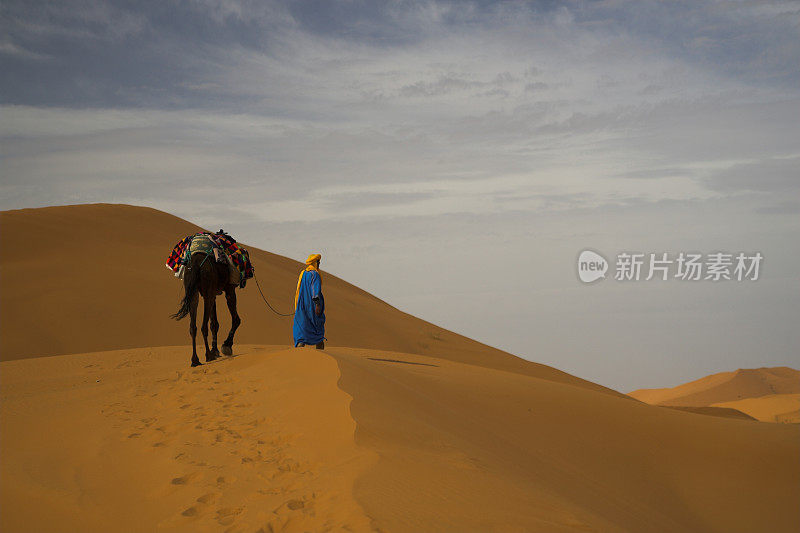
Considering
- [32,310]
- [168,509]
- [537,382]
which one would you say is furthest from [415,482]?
[32,310]

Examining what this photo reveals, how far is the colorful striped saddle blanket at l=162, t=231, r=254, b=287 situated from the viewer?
1241cm

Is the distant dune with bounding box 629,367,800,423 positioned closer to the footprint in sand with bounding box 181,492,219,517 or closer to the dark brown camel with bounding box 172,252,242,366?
the dark brown camel with bounding box 172,252,242,366

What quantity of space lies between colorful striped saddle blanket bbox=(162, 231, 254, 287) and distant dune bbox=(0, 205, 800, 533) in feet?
6.43

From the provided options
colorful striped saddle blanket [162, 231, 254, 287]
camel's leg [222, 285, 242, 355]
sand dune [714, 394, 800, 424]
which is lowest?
sand dune [714, 394, 800, 424]

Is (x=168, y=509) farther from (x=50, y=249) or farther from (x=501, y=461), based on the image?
(x=50, y=249)

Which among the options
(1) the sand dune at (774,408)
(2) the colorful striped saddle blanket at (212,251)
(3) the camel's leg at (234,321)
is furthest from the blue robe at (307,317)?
(1) the sand dune at (774,408)

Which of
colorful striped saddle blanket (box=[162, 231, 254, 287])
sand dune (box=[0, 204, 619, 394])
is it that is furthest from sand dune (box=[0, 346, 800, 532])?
sand dune (box=[0, 204, 619, 394])

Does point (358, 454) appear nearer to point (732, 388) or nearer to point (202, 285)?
point (202, 285)

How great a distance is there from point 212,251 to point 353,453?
7.14 m

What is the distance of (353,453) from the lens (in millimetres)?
6422

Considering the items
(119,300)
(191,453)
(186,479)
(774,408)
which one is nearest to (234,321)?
(191,453)

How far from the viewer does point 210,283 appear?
1234 centimetres

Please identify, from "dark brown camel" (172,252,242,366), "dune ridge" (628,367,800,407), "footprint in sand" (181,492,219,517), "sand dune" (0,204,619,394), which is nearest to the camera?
"footprint in sand" (181,492,219,517)

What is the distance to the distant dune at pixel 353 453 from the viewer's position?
18.2 ft
